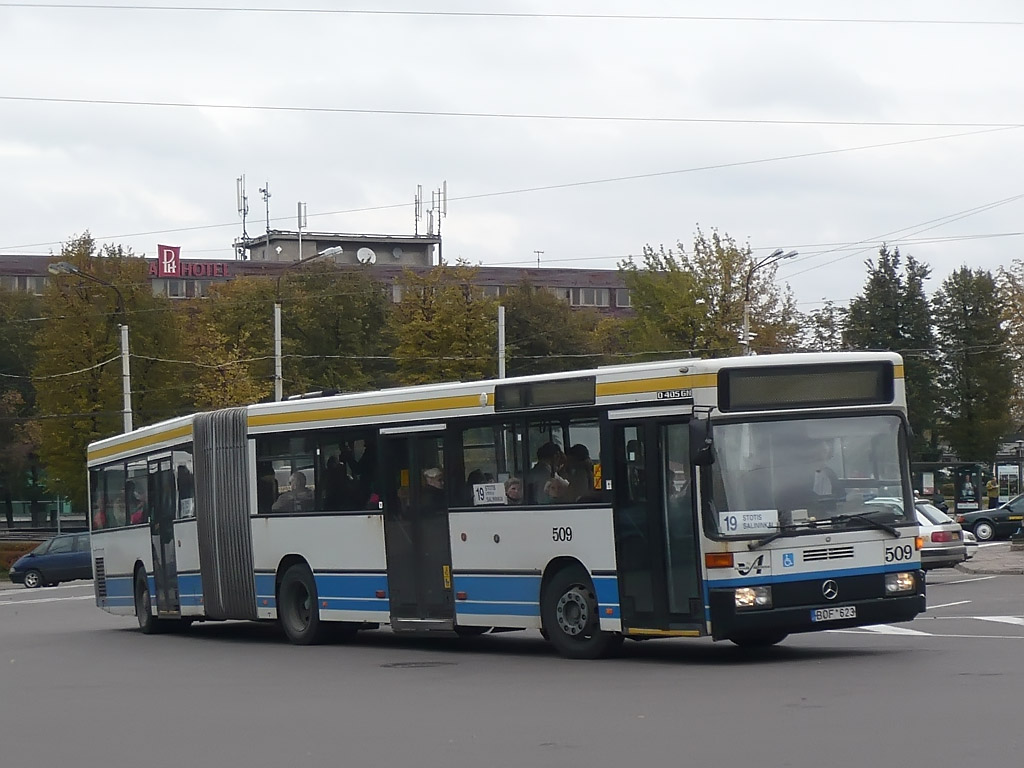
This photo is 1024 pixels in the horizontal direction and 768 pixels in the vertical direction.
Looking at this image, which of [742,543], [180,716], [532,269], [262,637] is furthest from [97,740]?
[532,269]

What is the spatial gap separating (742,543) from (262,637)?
1000cm

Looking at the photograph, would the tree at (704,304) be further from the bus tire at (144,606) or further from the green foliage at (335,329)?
the bus tire at (144,606)

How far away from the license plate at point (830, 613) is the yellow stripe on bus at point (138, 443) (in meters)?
10.7

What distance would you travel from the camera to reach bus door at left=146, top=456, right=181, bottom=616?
2348 cm

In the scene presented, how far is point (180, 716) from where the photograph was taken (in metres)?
12.9

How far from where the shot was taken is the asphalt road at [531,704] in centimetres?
991

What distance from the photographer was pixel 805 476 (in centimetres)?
1491

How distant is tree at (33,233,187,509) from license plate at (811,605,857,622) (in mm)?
52524

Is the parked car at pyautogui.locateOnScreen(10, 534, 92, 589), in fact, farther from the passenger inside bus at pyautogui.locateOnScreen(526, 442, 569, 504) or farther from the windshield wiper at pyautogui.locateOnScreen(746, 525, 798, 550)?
the windshield wiper at pyautogui.locateOnScreen(746, 525, 798, 550)

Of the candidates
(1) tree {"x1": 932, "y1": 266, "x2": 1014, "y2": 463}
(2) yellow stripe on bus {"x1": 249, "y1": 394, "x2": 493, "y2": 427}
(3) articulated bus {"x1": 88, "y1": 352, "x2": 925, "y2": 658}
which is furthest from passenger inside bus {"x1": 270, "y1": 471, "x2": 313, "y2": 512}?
(1) tree {"x1": 932, "y1": 266, "x2": 1014, "y2": 463}

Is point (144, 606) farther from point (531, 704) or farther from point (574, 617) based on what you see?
point (531, 704)

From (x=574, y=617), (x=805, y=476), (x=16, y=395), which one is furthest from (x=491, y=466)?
(x=16, y=395)

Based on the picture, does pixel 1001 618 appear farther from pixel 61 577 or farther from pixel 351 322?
pixel 351 322

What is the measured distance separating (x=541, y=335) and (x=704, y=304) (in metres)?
22.4
